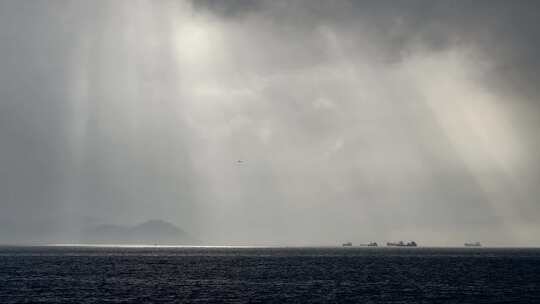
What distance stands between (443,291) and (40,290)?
79164 millimetres

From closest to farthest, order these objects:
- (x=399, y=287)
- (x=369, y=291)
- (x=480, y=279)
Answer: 1. (x=369, y=291)
2. (x=399, y=287)
3. (x=480, y=279)

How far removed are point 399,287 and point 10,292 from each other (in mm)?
77796

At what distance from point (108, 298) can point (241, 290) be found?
2757cm

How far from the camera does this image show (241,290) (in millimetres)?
122938

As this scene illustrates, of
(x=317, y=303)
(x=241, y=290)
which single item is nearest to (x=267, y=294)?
(x=241, y=290)

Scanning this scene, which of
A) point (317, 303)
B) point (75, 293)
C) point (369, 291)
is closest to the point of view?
point (317, 303)

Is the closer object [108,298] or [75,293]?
[108,298]

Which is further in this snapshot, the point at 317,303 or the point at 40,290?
the point at 40,290

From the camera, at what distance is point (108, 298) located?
4200 inches

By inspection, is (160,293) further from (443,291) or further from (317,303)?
(443,291)

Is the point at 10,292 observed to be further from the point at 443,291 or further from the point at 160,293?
the point at 443,291

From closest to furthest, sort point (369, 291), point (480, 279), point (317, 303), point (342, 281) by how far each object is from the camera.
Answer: point (317, 303)
point (369, 291)
point (342, 281)
point (480, 279)

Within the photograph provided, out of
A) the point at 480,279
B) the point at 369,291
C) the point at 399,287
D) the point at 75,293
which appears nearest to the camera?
the point at 75,293

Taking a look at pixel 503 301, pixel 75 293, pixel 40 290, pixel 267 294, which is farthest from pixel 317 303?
pixel 40 290
